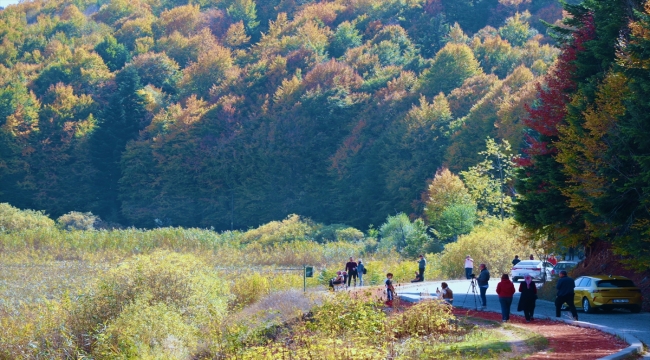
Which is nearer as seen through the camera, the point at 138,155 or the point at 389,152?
the point at 389,152

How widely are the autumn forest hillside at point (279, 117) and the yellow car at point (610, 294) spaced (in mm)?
42672

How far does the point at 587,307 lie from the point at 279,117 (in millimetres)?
70880

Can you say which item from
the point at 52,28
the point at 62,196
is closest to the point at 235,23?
the point at 52,28

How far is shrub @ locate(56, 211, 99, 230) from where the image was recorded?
86762 mm

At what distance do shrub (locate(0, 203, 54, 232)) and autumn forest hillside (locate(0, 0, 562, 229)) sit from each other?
1433 cm

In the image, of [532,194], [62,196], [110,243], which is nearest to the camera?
[532,194]

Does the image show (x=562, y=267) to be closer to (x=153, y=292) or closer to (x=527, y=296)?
(x=527, y=296)

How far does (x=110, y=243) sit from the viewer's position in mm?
58250

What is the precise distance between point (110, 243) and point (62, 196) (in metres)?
40.9

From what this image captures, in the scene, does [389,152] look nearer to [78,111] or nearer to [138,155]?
[138,155]

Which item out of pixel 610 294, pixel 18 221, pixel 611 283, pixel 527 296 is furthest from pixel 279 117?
pixel 527 296

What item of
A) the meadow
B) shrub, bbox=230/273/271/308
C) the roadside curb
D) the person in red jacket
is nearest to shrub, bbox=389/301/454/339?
the meadow

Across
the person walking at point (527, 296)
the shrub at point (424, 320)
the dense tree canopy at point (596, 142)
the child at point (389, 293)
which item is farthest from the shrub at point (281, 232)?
the shrub at point (424, 320)

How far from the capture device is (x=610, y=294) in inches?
1101
